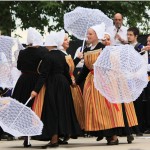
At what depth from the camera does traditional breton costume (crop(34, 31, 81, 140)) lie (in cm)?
1088

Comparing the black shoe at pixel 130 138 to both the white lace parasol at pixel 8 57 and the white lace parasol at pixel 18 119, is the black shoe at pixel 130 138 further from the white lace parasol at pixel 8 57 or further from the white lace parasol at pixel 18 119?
the white lace parasol at pixel 8 57

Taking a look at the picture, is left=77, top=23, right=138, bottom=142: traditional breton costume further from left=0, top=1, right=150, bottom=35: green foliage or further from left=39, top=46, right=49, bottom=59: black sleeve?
left=0, top=1, right=150, bottom=35: green foliage

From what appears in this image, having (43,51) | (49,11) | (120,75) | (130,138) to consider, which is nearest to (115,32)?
(43,51)

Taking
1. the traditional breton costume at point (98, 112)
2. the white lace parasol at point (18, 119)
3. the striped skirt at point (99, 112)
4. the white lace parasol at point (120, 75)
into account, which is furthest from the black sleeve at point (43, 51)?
the white lace parasol at point (18, 119)

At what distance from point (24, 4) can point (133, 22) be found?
347 centimetres

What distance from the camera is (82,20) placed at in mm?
12320

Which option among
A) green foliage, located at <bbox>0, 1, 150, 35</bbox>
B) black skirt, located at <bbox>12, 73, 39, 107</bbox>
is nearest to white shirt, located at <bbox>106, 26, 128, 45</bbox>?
black skirt, located at <bbox>12, 73, 39, 107</bbox>

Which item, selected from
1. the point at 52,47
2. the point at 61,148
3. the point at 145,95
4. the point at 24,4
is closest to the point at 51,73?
the point at 52,47

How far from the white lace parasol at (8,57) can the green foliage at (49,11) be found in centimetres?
1132

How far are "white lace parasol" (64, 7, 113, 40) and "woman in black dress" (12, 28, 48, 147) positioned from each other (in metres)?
1.05

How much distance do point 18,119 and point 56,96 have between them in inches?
39.8

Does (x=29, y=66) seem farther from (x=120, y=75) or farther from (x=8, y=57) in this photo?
(x=120, y=75)

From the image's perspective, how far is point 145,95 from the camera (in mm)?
14383

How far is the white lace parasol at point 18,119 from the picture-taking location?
1009 centimetres
